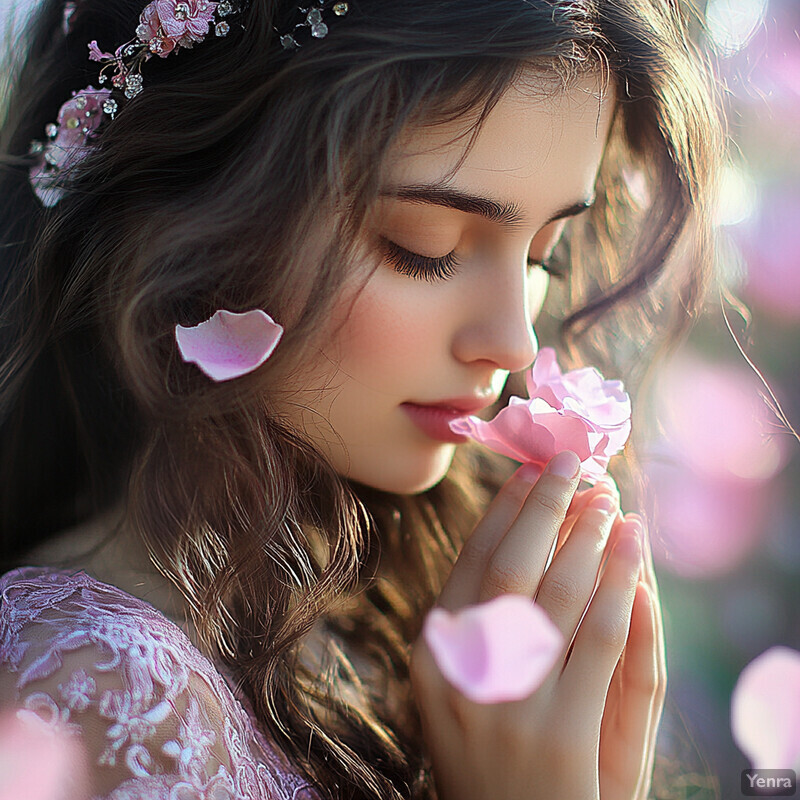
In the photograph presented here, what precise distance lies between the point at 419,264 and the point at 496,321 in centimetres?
10

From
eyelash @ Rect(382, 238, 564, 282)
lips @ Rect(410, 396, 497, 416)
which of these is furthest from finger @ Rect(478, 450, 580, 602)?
eyelash @ Rect(382, 238, 564, 282)

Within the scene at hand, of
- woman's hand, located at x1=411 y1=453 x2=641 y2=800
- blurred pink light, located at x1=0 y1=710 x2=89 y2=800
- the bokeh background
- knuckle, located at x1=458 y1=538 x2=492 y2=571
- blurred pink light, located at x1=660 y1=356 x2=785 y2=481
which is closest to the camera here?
blurred pink light, located at x1=0 y1=710 x2=89 y2=800

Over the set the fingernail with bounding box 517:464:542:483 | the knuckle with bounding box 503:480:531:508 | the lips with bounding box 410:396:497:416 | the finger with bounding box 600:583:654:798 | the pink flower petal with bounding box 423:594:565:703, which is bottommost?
the finger with bounding box 600:583:654:798

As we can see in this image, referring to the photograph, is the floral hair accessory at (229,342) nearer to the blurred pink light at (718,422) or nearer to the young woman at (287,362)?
the young woman at (287,362)

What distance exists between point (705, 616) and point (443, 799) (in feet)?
3.06

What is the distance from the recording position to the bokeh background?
1.20 meters

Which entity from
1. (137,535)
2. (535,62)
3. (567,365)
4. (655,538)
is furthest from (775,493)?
(137,535)

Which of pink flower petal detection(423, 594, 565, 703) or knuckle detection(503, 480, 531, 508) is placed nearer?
pink flower petal detection(423, 594, 565, 703)

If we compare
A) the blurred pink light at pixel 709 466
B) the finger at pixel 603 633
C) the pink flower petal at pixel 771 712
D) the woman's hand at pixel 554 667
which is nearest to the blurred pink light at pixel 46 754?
the woman's hand at pixel 554 667

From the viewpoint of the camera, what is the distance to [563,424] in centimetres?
78

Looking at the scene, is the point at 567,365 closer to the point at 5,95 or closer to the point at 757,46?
the point at 757,46

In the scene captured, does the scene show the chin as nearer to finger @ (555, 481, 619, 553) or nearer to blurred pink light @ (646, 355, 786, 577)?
finger @ (555, 481, 619, 553)

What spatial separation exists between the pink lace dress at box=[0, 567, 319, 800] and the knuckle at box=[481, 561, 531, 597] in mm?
283

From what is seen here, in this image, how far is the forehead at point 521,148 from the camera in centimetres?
71
